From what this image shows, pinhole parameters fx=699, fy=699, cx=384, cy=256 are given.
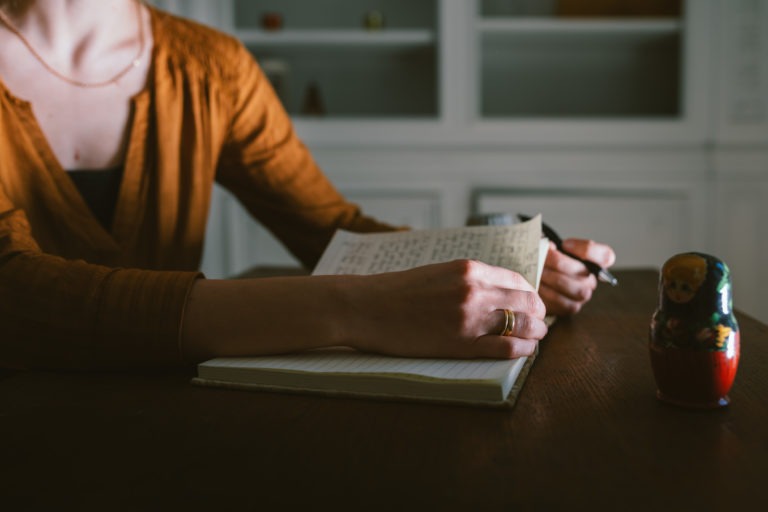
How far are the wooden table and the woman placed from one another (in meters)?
0.05

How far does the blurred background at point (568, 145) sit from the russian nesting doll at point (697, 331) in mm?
1893

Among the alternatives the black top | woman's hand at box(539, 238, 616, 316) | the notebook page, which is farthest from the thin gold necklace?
woman's hand at box(539, 238, 616, 316)

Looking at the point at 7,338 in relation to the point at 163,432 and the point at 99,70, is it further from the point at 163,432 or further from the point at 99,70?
the point at 99,70

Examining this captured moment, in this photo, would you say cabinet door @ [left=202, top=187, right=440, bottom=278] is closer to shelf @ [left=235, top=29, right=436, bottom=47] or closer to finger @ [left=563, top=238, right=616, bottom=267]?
shelf @ [left=235, top=29, right=436, bottom=47]

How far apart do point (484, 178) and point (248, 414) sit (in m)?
1.97

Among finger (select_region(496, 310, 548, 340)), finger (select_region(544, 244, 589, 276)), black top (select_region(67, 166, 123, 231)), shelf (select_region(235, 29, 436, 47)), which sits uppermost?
shelf (select_region(235, 29, 436, 47))

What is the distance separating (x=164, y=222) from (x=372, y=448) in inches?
30.2

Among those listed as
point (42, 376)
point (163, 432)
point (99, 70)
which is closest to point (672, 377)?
point (163, 432)

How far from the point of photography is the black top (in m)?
1.00

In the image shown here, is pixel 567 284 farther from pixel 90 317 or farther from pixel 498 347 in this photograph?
pixel 90 317

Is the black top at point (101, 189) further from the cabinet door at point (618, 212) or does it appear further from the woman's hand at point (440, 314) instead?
the cabinet door at point (618, 212)

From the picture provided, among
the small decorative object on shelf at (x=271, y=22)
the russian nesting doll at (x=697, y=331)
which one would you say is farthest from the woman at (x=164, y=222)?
the small decorative object on shelf at (x=271, y=22)

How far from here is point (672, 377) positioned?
0.48m

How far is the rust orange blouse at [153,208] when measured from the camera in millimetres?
590
